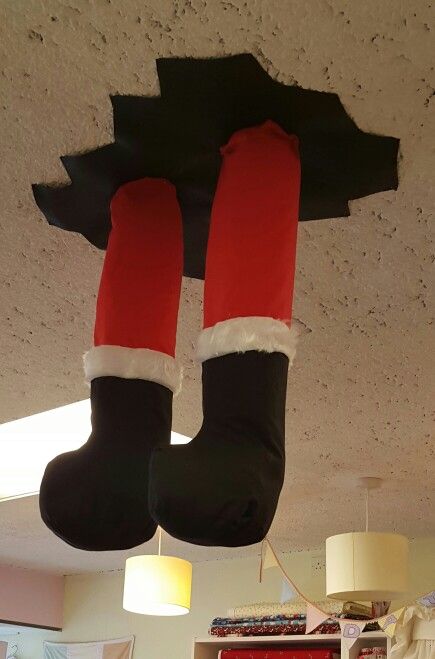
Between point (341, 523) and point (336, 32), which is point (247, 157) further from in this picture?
point (341, 523)

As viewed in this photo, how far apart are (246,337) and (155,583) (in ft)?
7.89

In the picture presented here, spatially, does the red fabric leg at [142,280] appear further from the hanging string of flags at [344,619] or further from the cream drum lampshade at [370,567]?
the hanging string of flags at [344,619]

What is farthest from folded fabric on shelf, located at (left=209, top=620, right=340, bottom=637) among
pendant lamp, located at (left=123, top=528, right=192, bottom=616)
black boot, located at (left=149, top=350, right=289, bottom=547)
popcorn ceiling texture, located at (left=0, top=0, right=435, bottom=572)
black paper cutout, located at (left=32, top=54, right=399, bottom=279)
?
black boot, located at (left=149, top=350, right=289, bottom=547)

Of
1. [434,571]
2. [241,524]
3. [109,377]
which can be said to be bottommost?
[241,524]

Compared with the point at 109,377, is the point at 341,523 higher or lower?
higher

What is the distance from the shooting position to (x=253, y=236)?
3.11 ft

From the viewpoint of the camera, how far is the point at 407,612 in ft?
10.4

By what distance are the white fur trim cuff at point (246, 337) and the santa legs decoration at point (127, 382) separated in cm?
11

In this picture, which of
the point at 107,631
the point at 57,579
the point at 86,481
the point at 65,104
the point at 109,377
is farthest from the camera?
the point at 57,579

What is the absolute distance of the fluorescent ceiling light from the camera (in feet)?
9.53

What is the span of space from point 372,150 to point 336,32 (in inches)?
8.7

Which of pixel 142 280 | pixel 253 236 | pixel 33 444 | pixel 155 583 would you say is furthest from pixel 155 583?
pixel 253 236

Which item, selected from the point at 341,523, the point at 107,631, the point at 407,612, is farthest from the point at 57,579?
the point at 407,612

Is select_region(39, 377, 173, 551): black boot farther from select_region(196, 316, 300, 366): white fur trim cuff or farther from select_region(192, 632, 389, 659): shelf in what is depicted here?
select_region(192, 632, 389, 659): shelf
